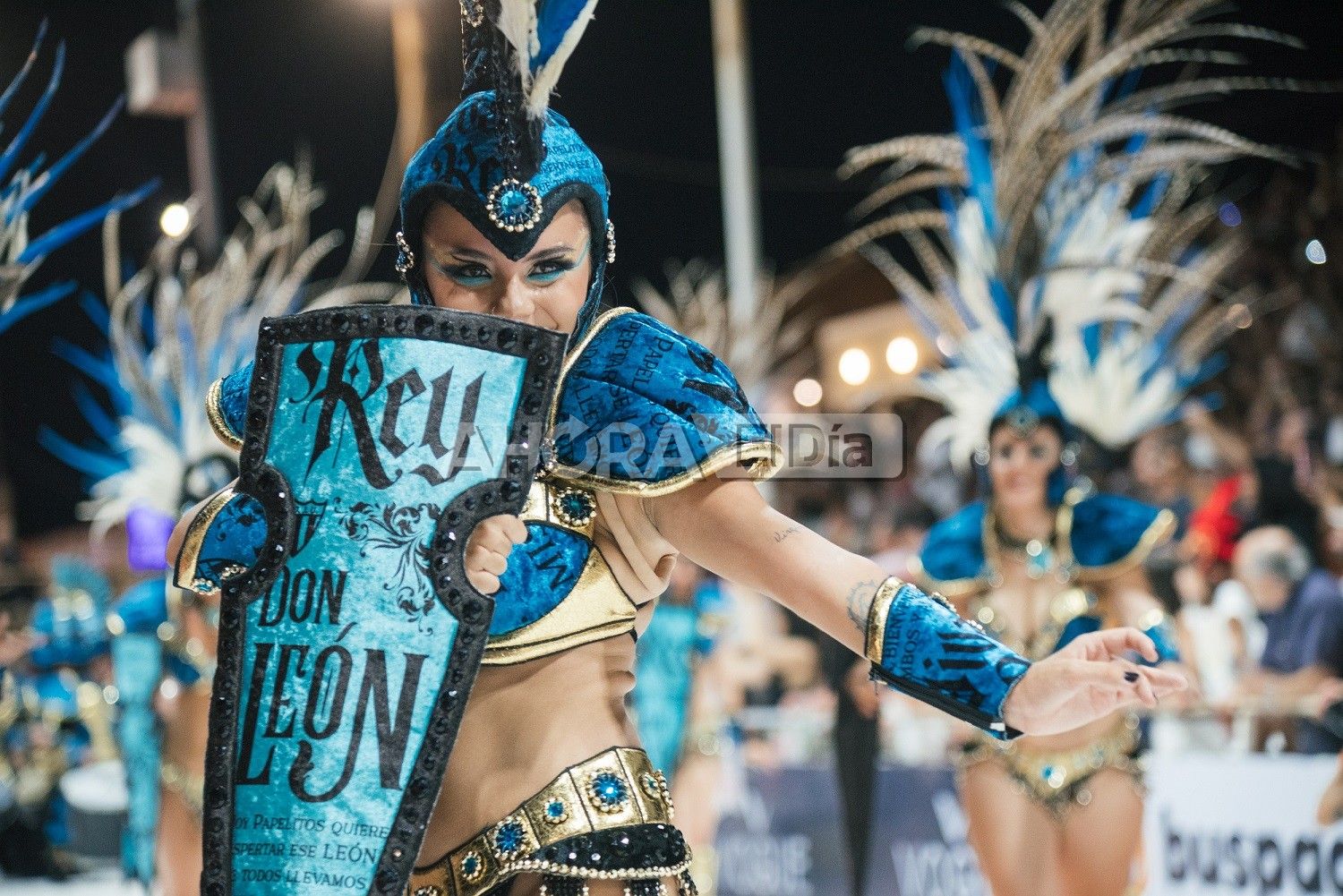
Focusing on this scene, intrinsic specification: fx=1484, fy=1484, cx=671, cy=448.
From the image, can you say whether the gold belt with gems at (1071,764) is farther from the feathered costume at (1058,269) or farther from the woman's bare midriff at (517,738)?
the woman's bare midriff at (517,738)

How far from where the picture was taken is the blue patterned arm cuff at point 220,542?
1.88 m

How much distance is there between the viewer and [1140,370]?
590cm

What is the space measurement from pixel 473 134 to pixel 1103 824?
3695 mm

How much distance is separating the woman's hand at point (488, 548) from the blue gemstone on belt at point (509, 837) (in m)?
0.31

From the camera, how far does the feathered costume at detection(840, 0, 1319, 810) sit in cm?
491

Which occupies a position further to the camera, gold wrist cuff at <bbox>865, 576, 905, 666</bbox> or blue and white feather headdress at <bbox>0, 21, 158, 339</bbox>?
blue and white feather headdress at <bbox>0, 21, 158, 339</bbox>

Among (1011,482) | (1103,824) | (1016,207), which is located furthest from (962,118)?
(1103,824)

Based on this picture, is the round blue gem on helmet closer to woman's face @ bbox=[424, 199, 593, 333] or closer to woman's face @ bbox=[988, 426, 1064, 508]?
woman's face @ bbox=[424, 199, 593, 333]

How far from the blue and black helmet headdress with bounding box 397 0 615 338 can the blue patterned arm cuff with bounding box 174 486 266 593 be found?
48 cm

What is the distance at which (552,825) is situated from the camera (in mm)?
1889

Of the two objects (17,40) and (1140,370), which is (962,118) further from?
(17,40)

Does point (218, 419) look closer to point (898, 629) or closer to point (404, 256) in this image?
point (404, 256)

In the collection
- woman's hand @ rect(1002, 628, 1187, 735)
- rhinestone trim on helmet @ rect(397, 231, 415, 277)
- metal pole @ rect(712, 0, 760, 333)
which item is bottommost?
woman's hand @ rect(1002, 628, 1187, 735)

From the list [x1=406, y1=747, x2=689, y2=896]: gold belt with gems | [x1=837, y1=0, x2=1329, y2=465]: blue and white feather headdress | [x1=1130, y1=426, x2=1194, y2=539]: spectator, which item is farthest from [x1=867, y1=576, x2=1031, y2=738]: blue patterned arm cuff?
[x1=1130, y1=426, x2=1194, y2=539]: spectator
